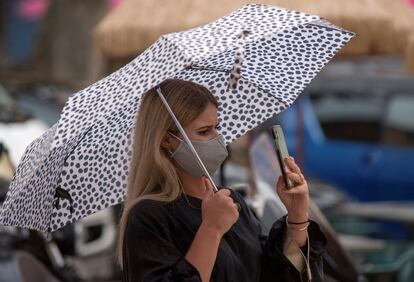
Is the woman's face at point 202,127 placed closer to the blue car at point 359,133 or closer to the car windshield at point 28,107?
the car windshield at point 28,107

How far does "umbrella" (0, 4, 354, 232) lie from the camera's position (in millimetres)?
3354

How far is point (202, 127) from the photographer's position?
3.32 metres

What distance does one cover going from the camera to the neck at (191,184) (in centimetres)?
335

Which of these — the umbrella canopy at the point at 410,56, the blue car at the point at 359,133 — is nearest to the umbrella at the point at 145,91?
the umbrella canopy at the point at 410,56

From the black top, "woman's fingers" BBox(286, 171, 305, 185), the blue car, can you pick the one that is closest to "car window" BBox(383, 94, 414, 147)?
the blue car

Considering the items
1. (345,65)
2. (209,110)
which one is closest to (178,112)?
(209,110)

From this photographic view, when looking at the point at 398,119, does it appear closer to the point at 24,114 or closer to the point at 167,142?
the point at 24,114

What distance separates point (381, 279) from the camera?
246 inches

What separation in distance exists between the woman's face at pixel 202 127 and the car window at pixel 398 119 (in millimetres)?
9230

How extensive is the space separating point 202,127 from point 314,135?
372 inches

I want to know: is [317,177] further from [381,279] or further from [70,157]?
[70,157]

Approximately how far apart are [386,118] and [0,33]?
8520 mm

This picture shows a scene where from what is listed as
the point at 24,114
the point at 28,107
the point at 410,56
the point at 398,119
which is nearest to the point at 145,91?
the point at 410,56

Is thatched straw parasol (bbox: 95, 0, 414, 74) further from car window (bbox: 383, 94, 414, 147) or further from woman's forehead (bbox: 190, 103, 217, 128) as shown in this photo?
car window (bbox: 383, 94, 414, 147)
